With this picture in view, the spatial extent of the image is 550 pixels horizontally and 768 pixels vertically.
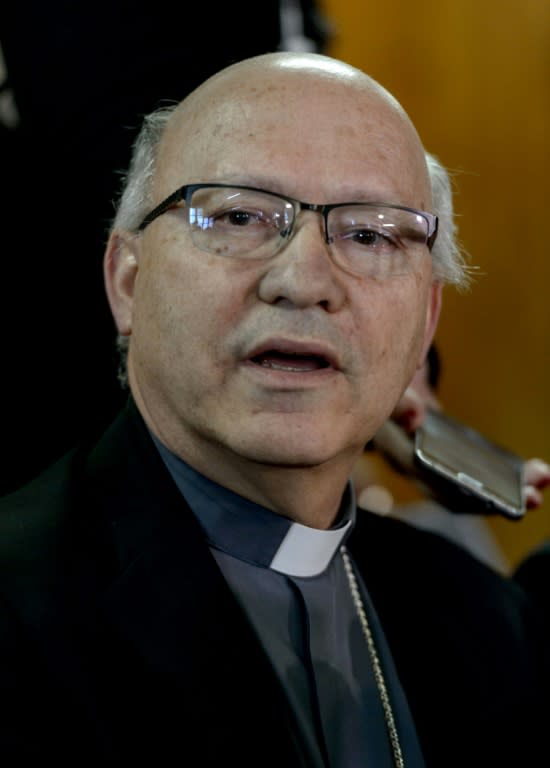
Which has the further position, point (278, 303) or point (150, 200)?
point (150, 200)

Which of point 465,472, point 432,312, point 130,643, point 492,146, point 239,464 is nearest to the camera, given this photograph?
point 130,643

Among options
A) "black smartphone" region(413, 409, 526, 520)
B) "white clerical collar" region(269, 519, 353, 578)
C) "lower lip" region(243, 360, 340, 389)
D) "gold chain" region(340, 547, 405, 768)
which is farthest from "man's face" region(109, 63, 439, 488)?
"black smartphone" region(413, 409, 526, 520)

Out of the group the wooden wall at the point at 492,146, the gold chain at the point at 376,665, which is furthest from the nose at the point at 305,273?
the wooden wall at the point at 492,146

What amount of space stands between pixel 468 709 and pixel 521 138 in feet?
7.66

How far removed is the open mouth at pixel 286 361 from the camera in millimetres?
1120

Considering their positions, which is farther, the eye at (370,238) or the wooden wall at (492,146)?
the wooden wall at (492,146)

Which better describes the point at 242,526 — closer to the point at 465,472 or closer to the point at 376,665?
the point at 376,665

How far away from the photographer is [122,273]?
1321mm

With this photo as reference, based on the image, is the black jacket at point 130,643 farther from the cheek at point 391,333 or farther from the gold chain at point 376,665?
the cheek at point 391,333

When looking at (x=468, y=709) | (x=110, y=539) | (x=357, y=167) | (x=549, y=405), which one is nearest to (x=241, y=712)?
(x=110, y=539)

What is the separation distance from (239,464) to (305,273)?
0.23 m

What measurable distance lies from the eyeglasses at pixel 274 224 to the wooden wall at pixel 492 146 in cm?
203

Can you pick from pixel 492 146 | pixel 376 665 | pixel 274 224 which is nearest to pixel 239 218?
pixel 274 224

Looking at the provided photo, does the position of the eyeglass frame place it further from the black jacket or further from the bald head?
the black jacket
